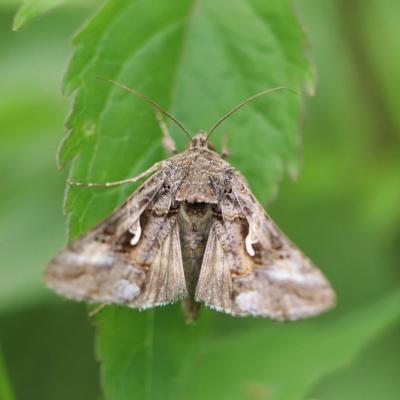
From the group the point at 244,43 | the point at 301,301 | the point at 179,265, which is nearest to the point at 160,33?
the point at 244,43

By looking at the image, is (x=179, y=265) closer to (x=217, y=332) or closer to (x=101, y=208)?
(x=101, y=208)

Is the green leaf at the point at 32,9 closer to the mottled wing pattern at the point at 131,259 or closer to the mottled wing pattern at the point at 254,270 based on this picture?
the mottled wing pattern at the point at 131,259

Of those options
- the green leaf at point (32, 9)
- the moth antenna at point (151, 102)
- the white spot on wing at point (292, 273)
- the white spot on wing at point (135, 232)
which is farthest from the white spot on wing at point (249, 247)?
the green leaf at point (32, 9)

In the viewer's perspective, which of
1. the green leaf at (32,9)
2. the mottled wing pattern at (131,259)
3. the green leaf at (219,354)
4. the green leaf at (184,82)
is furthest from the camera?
the green leaf at (219,354)

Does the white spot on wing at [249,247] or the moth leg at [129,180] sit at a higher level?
the moth leg at [129,180]

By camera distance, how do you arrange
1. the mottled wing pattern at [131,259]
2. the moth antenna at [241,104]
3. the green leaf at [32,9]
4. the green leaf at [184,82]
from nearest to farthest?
the green leaf at [32,9] → the mottled wing pattern at [131,259] → the green leaf at [184,82] → the moth antenna at [241,104]

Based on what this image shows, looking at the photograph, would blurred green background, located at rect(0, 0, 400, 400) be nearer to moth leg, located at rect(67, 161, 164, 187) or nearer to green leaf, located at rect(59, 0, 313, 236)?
green leaf, located at rect(59, 0, 313, 236)
